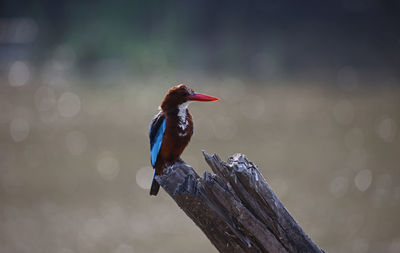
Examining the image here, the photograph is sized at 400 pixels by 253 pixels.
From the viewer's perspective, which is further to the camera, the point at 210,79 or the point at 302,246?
the point at 210,79

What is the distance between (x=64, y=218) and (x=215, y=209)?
11.1ft

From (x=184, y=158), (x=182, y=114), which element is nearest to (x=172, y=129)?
(x=182, y=114)

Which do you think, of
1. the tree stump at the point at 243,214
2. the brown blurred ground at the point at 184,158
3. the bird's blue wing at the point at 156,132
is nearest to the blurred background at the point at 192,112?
the brown blurred ground at the point at 184,158

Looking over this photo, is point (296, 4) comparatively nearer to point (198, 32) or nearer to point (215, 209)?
point (198, 32)

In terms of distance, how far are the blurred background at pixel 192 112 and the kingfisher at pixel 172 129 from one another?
210 cm

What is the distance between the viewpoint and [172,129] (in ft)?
6.79

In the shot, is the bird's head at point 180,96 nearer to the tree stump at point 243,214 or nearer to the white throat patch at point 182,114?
the white throat patch at point 182,114

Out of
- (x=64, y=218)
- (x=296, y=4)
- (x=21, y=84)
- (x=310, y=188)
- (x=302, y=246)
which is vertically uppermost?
(x=21, y=84)

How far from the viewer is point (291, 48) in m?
8.30

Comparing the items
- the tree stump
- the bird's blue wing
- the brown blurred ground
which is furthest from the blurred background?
the tree stump

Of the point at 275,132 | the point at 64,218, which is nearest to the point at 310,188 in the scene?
the point at 275,132

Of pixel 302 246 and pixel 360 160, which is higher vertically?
pixel 360 160

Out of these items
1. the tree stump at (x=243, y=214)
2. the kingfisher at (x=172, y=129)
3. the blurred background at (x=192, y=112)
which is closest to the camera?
the tree stump at (x=243, y=214)

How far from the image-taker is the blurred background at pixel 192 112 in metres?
4.38
